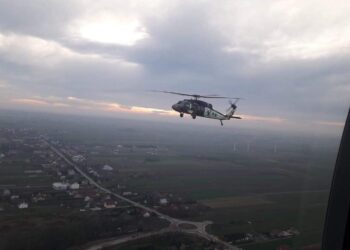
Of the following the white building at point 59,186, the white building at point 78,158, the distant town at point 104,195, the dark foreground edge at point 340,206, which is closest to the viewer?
the dark foreground edge at point 340,206

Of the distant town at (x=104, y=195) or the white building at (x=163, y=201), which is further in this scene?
the white building at (x=163, y=201)

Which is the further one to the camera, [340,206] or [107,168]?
[107,168]

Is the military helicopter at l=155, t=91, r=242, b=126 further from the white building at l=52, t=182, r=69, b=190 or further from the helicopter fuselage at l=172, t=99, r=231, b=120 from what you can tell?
the white building at l=52, t=182, r=69, b=190

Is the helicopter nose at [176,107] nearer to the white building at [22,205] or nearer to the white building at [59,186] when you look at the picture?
the white building at [22,205]

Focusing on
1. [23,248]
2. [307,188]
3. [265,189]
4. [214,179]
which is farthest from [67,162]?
[307,188]

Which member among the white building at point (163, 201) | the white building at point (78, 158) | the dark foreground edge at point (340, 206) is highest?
the dark foreground edge at point (340, 206)

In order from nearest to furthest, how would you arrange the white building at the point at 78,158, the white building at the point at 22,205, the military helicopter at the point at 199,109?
1. the military helicopter at the point at 199,109
2. the white building at the point at 22,205
3. the white building at the point at 78,158

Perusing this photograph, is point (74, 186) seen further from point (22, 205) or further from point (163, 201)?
point (163, 201)

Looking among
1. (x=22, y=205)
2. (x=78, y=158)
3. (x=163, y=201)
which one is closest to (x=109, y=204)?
(x=163, y=201)

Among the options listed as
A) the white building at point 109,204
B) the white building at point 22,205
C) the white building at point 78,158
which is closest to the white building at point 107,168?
the white building at point 78,158
